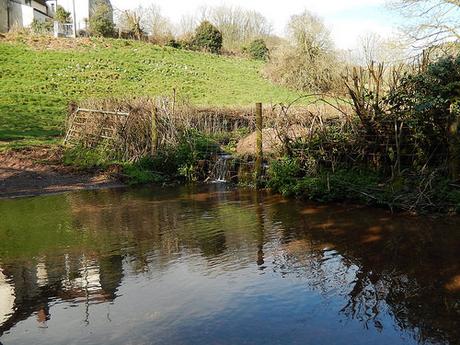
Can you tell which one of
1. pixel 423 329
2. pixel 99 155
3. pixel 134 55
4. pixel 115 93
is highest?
pixel 134 55

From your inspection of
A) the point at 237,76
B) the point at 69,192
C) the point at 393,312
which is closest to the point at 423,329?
the point at 393,312

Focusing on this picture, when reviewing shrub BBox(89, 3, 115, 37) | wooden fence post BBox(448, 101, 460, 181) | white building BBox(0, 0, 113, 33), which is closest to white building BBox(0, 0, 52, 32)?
white building BBox(0, 0, 113, 33)

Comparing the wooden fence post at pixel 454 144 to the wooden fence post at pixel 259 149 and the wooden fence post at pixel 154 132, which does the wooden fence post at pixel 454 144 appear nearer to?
the wooden fence post at pixel 259 149

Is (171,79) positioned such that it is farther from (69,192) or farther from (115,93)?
(69,192)

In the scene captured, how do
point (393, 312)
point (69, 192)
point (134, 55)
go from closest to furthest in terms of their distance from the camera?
point (393, 312) < point (69, 192) < point (134, 55)

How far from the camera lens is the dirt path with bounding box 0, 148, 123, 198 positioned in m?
13.6

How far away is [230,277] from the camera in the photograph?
6.40 meters

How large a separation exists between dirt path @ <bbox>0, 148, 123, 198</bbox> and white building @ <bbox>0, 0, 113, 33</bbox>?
30554 mm

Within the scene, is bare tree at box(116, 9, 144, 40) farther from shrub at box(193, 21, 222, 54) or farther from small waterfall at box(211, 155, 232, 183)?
small waterfall at box(211, 155, 232, 183)

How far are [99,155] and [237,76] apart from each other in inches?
1002

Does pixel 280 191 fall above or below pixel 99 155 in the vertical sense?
below

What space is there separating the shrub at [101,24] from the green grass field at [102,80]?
334cm

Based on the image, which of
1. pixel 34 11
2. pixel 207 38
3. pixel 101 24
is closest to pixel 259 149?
pixel 101 24

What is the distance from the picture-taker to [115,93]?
29281 mm
